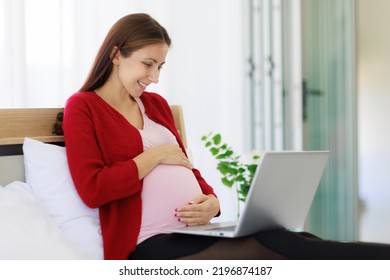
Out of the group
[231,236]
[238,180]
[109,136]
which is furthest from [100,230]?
[238,180]

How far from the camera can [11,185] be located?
1.88m

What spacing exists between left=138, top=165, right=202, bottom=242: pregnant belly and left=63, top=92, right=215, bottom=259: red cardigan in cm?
3

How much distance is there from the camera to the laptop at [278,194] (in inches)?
63.5

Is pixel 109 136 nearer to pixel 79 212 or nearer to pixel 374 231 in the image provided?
pixel 79 212

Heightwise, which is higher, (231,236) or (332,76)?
(332,76)

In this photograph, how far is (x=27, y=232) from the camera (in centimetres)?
167

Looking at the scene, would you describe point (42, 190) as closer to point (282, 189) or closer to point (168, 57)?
point (282, 189)

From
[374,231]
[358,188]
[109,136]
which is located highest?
[109,136]

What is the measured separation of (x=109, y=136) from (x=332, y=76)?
2300 millimetres

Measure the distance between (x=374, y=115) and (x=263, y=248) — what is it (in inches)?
96.8

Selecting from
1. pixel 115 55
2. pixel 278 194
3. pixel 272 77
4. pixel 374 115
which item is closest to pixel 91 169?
pixel 115 55

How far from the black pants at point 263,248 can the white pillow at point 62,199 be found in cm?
16

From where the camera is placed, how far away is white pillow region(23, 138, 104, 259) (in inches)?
74.8

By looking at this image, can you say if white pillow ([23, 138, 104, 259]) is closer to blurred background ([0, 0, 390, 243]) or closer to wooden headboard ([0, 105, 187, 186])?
wooden headboard ([0, 105, 187, 186])
